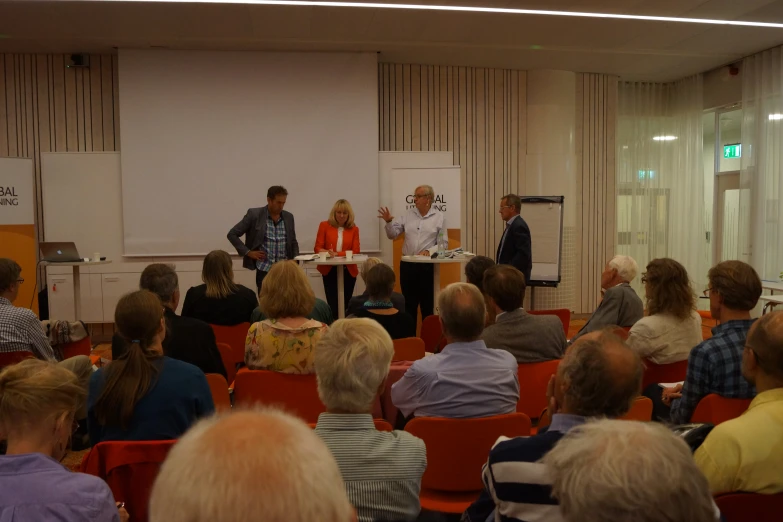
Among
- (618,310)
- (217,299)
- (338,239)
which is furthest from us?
(338,239)

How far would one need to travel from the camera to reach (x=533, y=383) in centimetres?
293

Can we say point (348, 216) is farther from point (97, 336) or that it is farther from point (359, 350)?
point (359, 350)

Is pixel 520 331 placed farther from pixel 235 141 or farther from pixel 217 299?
pixel 235 141

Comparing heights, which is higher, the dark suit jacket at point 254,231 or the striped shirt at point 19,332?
the dark suit jacket at point 254,231

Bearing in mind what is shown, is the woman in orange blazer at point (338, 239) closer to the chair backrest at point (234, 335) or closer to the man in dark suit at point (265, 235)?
the man in dark suit at point (265, 235)

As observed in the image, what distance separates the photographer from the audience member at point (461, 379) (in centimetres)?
235

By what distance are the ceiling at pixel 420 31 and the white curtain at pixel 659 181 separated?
4.19 feet

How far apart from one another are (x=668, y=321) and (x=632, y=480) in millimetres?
2541

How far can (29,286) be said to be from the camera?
23.5ft

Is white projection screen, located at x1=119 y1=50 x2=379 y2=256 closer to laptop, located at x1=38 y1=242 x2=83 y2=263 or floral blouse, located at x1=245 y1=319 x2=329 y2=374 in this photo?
laptop, located at x1=38 y1=242 x2=83 y2=263

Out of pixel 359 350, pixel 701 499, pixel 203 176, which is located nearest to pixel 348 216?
pixel 203 176

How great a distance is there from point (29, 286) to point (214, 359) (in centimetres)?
525

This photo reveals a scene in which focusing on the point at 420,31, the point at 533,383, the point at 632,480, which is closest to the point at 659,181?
the point at 420,31

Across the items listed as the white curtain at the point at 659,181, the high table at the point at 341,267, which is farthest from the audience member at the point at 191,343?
the white curtain at the point at 659,181
